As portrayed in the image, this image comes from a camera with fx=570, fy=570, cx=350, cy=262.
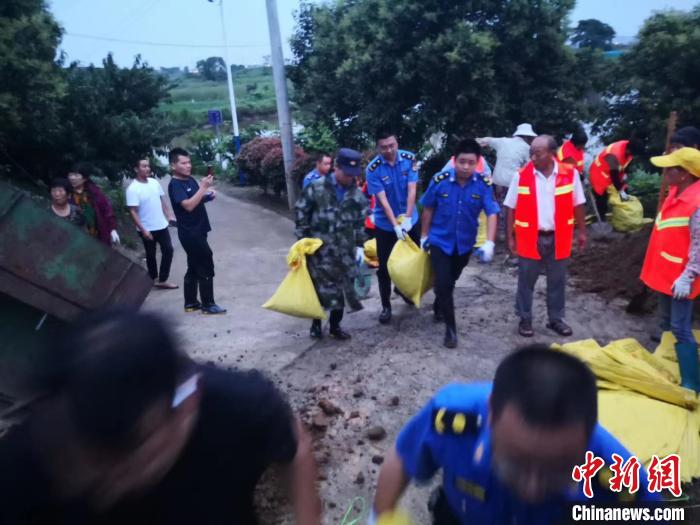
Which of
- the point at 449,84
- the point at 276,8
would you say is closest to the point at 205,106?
the point at 276,8

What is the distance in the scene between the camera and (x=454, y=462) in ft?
5.02

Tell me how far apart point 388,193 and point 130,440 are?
4.33m

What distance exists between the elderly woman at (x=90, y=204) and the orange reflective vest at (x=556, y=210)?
4.19 m

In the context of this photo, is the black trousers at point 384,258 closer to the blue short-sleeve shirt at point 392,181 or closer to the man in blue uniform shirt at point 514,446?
the blue short-sleeve shirt at point 392,181

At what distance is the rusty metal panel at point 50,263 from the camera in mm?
3557

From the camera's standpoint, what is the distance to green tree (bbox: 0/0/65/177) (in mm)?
6523

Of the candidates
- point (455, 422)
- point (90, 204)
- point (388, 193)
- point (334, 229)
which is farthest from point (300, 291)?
point (455, 422)

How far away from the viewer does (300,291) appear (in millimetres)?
4637

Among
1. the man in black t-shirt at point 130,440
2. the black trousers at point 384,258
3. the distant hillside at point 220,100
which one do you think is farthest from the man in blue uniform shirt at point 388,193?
the distant hillside at point 220,100

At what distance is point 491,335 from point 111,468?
3.95 m

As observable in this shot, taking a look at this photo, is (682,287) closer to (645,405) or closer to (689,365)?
(689,365)

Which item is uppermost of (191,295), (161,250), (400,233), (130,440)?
(130,440)

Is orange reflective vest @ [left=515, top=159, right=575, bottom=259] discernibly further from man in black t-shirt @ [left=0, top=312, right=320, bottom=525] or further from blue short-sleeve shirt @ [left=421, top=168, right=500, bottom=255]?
man in black t-shirt @ [left=0, top=312, right=320, bottom=525]

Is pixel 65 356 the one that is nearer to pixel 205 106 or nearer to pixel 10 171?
pixel 10 171
